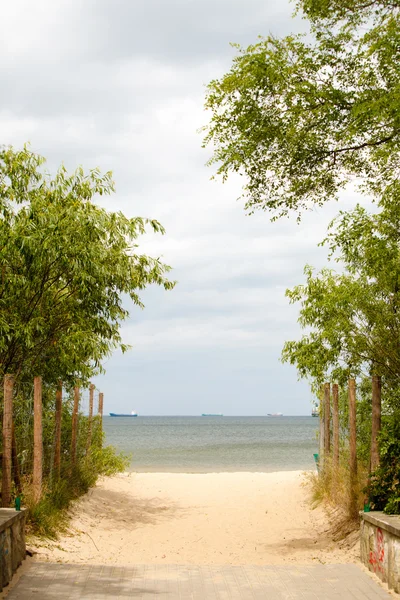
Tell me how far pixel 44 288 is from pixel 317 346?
6129mm

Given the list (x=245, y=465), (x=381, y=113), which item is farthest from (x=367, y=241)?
(x=245, y=465)

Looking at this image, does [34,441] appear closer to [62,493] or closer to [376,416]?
[62,493]

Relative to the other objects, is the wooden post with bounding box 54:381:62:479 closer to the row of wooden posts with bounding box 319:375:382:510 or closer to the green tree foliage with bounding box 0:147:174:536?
the green tree foliage with bounding box 0:147:174:536

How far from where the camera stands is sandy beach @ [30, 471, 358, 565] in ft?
34.2

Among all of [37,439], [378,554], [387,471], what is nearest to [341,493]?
[387,471]

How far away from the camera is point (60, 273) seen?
13.1m

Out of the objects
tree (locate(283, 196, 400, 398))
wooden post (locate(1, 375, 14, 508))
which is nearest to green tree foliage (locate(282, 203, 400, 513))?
tree (locate(283, 196, 400, 398))

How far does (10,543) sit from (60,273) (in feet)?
20.2

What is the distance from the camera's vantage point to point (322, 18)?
1121 cm

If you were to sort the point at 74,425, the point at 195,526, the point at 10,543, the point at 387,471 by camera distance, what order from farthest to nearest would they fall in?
the point at 74,425
the point at 195,526
the point at 387,471
the point at 10,543

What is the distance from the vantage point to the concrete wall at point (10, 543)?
24.3 feet

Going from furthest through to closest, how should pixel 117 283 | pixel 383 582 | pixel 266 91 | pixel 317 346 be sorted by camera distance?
1. pixel 317 346
2. pixel 117 283
3. pixel 266 91
4. pixel 383 582

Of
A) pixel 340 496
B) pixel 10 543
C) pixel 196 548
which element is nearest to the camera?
pixel 10 543

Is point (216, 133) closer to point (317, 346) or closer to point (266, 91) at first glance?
point (266, 91)
